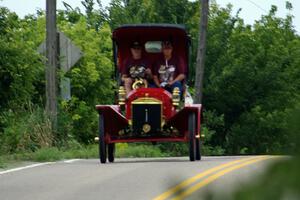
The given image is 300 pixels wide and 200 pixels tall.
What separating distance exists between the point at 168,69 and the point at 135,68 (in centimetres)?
66

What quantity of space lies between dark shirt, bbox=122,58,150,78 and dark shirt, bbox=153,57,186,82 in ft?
0.80

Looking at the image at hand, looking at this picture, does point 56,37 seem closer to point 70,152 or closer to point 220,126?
point 70,152

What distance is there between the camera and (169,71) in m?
18.8

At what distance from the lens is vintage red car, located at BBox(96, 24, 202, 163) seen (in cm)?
1789

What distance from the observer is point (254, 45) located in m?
46.6

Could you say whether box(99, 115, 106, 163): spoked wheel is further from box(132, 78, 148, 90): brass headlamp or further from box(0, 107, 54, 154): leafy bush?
box(0, 107, 54, 154): leafy bush

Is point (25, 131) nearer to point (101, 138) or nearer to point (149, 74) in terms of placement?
point (101, 138)

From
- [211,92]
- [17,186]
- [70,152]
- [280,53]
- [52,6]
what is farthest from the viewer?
[280,53]

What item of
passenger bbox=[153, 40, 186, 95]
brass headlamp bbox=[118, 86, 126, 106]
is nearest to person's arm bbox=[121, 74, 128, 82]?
brass headlamp bbox=[118, 86, 126, 106]

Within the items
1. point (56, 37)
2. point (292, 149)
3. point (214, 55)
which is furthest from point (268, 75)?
point (292, 149)

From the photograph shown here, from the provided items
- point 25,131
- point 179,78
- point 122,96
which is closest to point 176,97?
point 179,78

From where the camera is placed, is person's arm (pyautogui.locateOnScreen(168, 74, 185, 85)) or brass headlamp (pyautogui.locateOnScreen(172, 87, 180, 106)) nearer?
brass headlamp (pyautogui.locateOnScreen(172, 87, 180, 106))

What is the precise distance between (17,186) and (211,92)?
95.5 feet

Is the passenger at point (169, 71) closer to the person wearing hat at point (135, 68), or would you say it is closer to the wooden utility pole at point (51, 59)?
the person wearing hat at point (135, 68)
